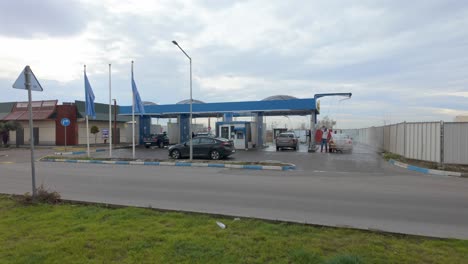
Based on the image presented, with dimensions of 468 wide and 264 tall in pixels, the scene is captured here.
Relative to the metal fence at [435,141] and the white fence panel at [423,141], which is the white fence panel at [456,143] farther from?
the white fence panel at [423,141]

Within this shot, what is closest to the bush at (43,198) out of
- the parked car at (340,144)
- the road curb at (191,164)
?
the road curb at (191,164)

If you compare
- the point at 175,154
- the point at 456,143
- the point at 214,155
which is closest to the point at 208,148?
the point at 214,155

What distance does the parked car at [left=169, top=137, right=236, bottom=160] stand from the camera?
695 inches

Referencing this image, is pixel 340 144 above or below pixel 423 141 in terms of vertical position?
below

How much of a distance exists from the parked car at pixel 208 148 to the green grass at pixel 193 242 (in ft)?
40.5

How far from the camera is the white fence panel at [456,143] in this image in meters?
13.1

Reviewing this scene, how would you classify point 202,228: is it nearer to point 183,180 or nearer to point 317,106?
point 183,180

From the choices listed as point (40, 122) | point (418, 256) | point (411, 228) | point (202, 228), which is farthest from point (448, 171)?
point (40, 122)

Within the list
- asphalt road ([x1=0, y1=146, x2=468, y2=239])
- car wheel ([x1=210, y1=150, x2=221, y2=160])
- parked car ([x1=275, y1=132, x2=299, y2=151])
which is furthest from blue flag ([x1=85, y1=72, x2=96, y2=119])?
→ parked car ([x1=275, y1=132, x2=299, y2=151])

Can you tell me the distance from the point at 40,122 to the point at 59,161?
21.8 metres

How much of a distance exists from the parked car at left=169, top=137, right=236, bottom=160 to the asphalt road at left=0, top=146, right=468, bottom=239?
670 cm

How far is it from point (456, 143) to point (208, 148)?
12.7 meters

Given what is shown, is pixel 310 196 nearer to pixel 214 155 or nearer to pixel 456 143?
pixel 456 143

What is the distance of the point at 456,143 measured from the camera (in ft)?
43.5
